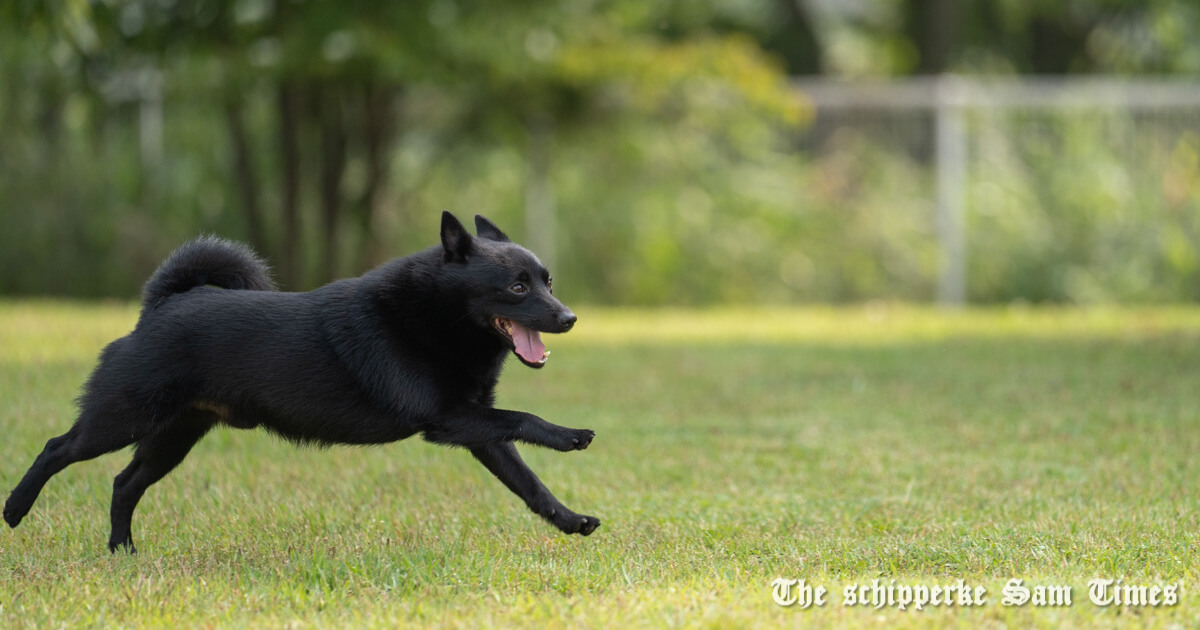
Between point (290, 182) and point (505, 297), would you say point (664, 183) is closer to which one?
point (290, 182)

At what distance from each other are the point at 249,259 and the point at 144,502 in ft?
3.69

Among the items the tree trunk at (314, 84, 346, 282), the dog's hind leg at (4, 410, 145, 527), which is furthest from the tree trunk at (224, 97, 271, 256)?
the dog's hind leg at (4, 410, 145, 527)

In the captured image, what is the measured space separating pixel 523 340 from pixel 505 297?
144 mm

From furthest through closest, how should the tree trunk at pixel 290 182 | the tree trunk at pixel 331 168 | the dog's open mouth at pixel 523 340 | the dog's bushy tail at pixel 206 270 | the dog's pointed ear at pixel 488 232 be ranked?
1. the tree trunk at pixel 331 168
2. the tree trunk at pixel 290 182
3. the dog's pointed ear at pixel 488 232
4. the dog's bushy tail at pixel 206 270
5. the dog's open mouth at pixel 523 340

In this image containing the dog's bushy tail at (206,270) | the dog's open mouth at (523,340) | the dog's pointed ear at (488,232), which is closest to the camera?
the dog's open mouth at (523,340)

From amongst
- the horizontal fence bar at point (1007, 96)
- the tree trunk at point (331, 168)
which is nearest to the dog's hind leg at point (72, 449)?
the tree trunk at point (331, 168)

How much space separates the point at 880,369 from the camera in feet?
30.3

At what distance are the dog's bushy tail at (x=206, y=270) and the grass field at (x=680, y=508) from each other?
0.81 metres

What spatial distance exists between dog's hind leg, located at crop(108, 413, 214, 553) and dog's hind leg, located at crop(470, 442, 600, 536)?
0.92 metres

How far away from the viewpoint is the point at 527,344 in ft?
14.2

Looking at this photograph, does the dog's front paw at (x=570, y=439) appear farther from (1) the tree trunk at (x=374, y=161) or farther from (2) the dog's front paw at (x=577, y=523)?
(1) the tree trunk at (x=374, y=161)

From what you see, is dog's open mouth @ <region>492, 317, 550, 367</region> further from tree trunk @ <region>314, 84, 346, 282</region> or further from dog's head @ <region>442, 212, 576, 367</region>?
tree trunk @ <region>314, 84, 346, 282</region>

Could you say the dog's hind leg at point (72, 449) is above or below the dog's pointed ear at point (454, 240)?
below

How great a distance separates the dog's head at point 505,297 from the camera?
14.2ft
